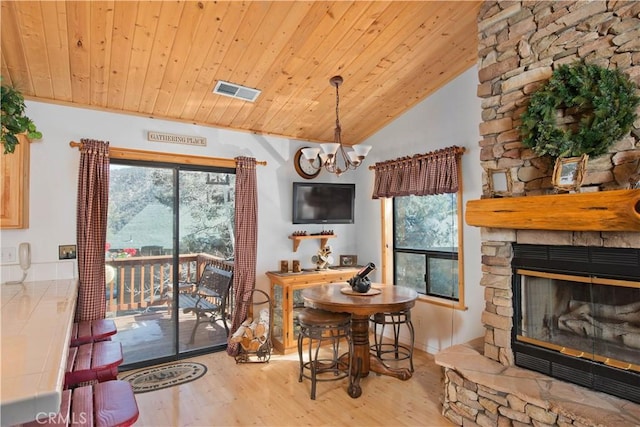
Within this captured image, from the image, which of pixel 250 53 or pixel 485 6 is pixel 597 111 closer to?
pixel 485 6

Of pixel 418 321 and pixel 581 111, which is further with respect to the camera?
pixel 418 321

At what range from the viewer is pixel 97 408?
59.6 inches

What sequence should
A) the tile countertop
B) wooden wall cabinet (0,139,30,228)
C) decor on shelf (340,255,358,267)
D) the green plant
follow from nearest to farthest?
the tile countertop < the green plant < wooden wall cabinet (0,139,30,228) < decor on shelf (340,255,358,267)

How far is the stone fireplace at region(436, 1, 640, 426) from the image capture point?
7.00 ft

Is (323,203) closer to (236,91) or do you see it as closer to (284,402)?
(236,91)

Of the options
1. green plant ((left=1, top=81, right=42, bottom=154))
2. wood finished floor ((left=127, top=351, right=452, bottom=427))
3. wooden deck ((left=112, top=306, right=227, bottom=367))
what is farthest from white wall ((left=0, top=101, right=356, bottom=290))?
green plant ((left=1, top=81, right=42, bottom=154))

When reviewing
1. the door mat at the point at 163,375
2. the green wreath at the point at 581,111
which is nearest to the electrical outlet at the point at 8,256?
the door mat at the point at 163,375

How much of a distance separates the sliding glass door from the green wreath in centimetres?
309

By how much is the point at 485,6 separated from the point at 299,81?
1.65 metres

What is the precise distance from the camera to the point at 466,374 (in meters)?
2.55

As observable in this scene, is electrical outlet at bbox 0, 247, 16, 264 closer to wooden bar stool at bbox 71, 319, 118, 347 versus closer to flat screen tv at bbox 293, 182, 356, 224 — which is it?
wooden bar stool at bbox 71, 319, 118, 347

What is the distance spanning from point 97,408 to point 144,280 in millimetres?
2466

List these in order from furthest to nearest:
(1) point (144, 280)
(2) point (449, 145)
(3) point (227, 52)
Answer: (2) point (449, 145) → (1) point (144, 280) → (3) point (227, 52)

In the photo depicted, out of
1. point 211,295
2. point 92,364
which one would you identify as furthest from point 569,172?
point 211,295
